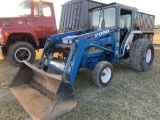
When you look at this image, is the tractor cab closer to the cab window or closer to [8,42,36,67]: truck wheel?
the cab window

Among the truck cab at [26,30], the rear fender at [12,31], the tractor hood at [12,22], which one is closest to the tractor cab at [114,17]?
the truck cab at [26,30]

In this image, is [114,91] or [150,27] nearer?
[114,91]

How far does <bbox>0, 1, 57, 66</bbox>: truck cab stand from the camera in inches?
223

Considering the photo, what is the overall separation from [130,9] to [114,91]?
2.79 metres

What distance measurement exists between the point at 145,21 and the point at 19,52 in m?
9.30

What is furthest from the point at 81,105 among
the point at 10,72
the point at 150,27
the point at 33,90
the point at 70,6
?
the point at 150,27

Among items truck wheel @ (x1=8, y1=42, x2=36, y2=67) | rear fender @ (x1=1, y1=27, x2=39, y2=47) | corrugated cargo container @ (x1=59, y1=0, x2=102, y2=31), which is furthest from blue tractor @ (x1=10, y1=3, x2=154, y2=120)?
corrugated cargo container @ (x1=59, y1=0, x2=102, y2=31)

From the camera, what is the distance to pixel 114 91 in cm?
365

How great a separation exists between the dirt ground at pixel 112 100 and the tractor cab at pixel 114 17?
5.14 ft

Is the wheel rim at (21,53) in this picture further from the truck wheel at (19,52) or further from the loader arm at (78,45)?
the loader arm at (78,45)

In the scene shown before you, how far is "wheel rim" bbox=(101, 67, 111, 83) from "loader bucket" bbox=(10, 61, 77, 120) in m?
1.38

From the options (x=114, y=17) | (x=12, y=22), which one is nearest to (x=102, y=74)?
(x=114, y=17)

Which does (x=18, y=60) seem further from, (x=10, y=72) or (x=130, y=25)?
(x=130, y=25)

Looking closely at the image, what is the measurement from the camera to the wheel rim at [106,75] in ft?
12.8
